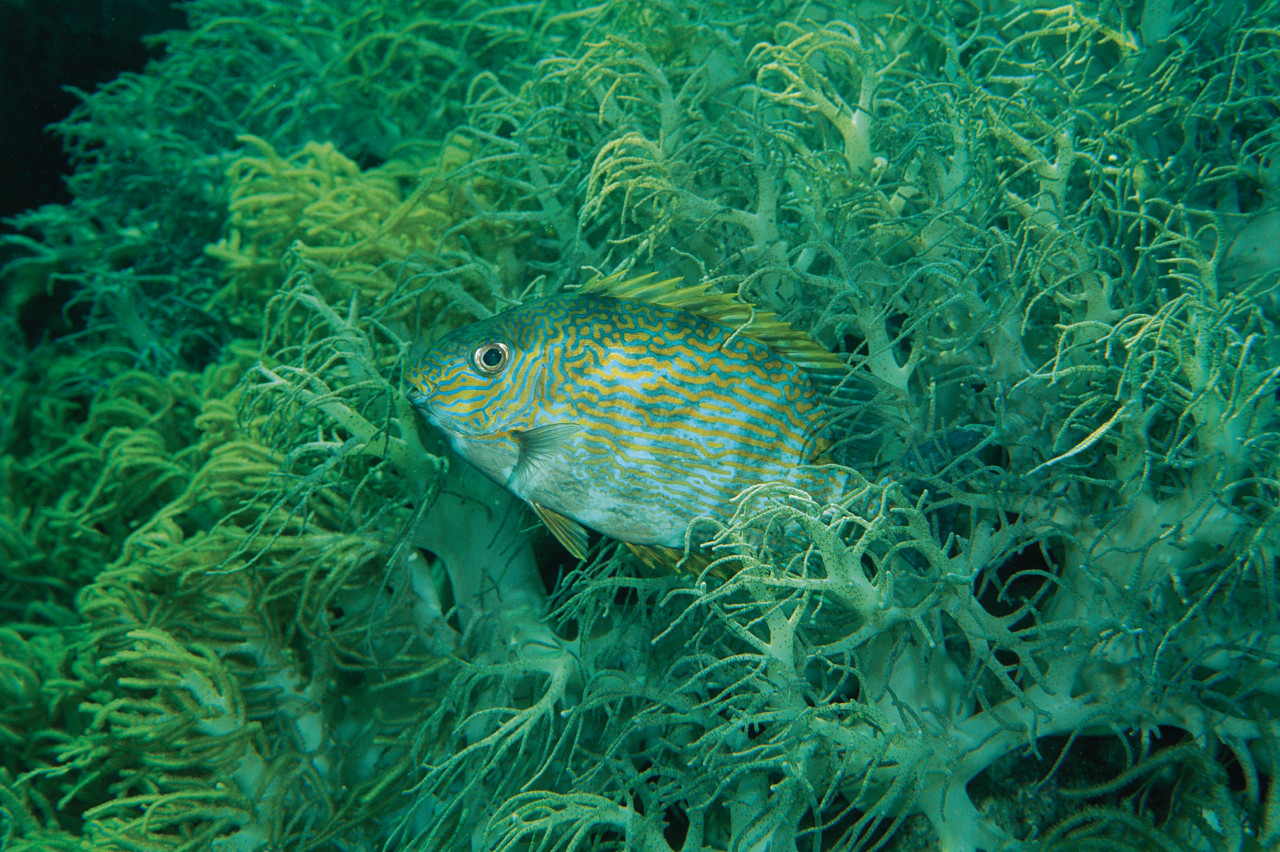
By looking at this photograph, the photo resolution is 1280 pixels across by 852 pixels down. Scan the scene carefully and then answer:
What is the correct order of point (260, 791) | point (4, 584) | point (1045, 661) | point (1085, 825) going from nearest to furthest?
1. point (1085, 825)
2. point (1045, 661)
3. point (260, 791)
4. point (4, 584)

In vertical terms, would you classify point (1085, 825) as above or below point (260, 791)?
above

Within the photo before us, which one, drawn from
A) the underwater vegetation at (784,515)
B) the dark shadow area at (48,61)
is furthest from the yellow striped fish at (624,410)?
the dark shadow area at (48,61)

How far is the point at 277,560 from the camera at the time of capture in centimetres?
237

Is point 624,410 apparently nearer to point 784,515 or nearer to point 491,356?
point 491,356

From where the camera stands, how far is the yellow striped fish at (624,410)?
1844mm

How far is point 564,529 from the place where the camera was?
1.92 metres

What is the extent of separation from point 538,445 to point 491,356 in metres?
0.31

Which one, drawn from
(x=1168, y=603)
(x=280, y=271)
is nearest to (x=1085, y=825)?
(x=1168, y=603)

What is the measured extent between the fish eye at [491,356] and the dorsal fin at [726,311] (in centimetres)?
31

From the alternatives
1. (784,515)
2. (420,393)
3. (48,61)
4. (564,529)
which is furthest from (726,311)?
(48,61)

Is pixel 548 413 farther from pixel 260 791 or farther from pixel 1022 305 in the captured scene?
pixel 260 791

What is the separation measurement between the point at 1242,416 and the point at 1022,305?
2.28ft

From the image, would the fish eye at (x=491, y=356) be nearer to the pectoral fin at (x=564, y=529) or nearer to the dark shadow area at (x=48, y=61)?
the pectoral fin at (x=564, y=529)

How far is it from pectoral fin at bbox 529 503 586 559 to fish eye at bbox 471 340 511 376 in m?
0.43
